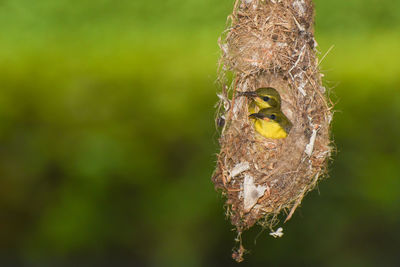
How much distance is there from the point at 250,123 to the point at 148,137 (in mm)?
769

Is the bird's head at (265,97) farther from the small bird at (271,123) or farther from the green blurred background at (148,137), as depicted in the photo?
the green blurred background at (148,137)

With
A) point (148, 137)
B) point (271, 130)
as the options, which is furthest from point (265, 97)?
point (148, 137)

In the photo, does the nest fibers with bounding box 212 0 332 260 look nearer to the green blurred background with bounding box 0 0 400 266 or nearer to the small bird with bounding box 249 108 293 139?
the small bird with bounding box 249 108 293 139

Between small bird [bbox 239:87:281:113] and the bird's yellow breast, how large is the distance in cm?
5

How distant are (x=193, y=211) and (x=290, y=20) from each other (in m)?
1.09

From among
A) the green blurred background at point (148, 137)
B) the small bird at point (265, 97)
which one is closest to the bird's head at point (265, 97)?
the small bird at point (265, 97)

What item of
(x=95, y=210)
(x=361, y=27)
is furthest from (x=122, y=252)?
(x=361, y=27)

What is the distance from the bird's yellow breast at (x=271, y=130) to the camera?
5.64 ft

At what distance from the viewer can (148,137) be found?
2404 mm

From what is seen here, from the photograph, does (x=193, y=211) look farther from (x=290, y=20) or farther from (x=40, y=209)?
(x=290, y=20)

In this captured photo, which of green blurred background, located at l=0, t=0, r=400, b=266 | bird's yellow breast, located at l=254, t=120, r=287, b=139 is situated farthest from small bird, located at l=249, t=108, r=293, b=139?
green blurred background, located at l=0, t=0, r=400, b=266

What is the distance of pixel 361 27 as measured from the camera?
8.57ft

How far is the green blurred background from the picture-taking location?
2391 millimetres

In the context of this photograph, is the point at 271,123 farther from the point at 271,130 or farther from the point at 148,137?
the point at 148,137
